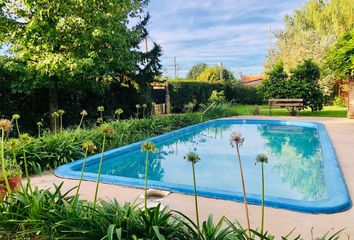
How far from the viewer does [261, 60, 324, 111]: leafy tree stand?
526 inches

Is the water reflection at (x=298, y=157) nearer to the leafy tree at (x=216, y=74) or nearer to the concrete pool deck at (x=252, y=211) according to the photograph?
the concrete pool deck at (x=252, y=211)

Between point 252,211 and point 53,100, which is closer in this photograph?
point 252,211

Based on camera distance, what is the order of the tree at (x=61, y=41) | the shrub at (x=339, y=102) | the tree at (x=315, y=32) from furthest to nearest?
the tree at (x=315, y=32) < the shrub at (x=339, y=102) < the tree at (x=61, y=41)

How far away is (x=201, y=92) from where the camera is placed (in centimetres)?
1872

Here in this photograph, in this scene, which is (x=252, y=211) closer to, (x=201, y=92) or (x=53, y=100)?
(x=53, y=100)

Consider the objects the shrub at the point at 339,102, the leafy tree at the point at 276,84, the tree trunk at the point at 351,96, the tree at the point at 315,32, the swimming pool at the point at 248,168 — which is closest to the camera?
the swimming pool at the point at 248,168

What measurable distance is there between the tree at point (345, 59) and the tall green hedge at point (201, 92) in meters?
4.55

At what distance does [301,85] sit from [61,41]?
10.2 metres

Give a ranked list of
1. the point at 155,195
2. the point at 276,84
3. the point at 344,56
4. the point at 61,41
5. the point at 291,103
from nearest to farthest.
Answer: the point at 155,195
the point at 61,41
the point at 344,56
the point at 291,103
the point at 276,84

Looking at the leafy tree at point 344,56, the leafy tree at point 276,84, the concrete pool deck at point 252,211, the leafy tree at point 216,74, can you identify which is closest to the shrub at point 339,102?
the leafy tree at point 276,84

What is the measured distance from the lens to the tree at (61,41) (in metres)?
7.43

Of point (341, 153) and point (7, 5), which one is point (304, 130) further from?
point (7, 5)

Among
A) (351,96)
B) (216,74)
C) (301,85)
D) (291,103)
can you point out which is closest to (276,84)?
(301,85)

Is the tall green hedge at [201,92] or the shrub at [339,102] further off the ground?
the tall green hedge at [201,92]
